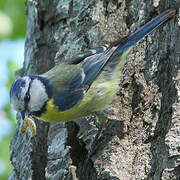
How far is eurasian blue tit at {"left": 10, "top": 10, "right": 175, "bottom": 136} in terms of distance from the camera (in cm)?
272

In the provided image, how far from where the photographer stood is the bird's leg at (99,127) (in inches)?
92.8

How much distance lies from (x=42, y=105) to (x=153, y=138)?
0.89 metres

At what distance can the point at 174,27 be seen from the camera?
2.46 m

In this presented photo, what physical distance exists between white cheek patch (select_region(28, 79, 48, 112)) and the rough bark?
19 cm

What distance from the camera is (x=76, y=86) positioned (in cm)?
296

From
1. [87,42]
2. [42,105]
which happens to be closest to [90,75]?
[87,42]

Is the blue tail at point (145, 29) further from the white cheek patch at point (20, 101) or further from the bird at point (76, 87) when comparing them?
the white cheek patch at point (20, 101)

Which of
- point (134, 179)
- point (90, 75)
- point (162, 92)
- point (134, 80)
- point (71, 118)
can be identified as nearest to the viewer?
point (134, 179)

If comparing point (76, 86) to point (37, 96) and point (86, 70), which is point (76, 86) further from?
point (37, 96)

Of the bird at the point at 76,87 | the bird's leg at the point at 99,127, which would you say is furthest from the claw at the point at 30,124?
the bird's leg at the point at 99,127

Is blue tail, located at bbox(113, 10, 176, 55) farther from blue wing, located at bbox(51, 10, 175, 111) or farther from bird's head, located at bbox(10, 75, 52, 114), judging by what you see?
bird's head, located at bbox(10, 75, 52, 114)

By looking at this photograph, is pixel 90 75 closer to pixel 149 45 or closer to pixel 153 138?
pixel 149 45

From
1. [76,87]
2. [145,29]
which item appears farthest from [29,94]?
[145,29]

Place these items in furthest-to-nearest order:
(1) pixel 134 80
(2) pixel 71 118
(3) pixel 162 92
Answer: (2) pixel 71 118 → (1) pixel 134 80 → (3) pixel 162 92
